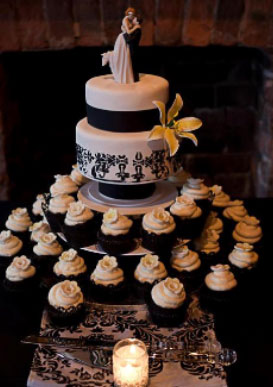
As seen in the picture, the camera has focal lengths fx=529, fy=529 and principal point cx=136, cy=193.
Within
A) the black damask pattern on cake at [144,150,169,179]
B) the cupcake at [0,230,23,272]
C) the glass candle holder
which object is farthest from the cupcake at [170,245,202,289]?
the cupcake at [0,230,23,272]

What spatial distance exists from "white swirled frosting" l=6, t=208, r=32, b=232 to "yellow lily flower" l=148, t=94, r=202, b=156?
20.8 inches

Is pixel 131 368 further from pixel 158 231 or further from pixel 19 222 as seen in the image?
pixel 19 222

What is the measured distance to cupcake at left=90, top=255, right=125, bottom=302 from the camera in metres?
1.31

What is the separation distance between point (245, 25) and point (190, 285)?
3.66 feet

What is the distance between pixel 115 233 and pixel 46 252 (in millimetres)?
224

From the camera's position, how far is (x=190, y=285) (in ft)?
4.46

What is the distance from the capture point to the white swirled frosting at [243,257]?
138cm

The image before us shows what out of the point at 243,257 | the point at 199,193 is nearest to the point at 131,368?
the point at 243,257

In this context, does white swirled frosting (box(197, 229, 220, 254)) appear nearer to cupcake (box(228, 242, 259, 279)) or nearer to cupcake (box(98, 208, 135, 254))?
cupcake (box(228, 242, 259, 279))

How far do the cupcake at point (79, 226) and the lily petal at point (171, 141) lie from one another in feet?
0.89

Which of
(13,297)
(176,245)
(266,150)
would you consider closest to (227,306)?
(176,245)

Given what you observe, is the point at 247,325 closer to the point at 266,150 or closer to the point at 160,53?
the point at 266,150

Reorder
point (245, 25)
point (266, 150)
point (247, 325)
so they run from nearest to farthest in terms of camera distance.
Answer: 1. point (247, 325)
2. point (245, 25)
3. point (266, 150)

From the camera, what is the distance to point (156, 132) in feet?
4.42
